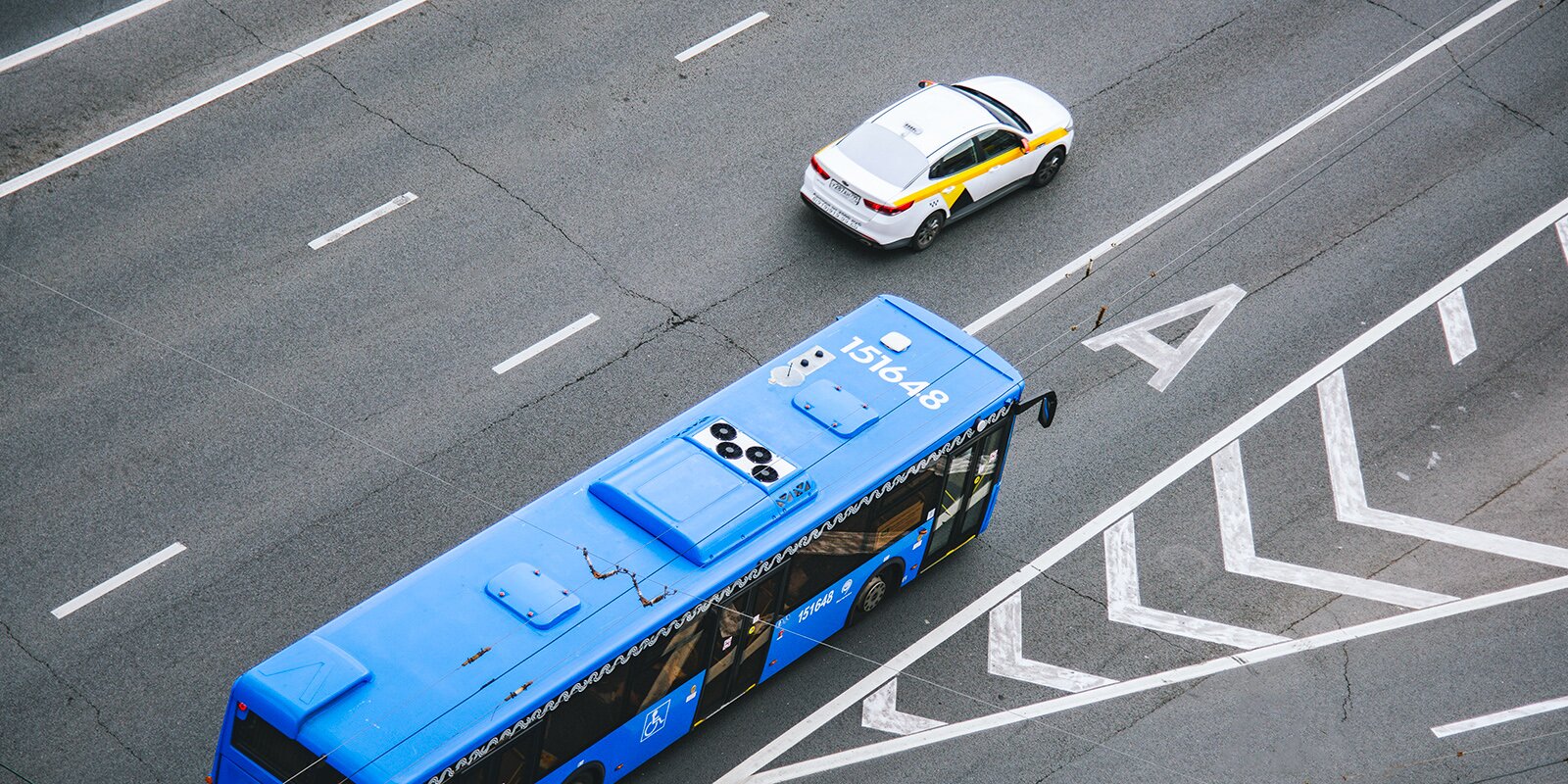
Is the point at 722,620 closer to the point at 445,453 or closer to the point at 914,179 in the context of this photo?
the point at 445,453

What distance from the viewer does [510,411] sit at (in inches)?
701

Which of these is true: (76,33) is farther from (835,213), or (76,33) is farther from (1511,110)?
(1511,110)

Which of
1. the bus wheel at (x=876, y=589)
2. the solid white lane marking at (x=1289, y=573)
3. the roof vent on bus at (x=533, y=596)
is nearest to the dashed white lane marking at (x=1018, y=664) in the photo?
the bus wheel at (x=876, y=589)

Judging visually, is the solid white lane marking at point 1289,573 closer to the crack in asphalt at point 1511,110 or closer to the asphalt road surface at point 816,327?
the asphalt road surface at point 816,327

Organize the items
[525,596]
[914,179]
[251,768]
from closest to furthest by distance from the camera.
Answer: [251,768]
[525,596]
[914,179]

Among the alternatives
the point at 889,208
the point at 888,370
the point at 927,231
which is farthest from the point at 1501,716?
the point at 889,208

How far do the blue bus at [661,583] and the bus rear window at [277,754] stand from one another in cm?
2

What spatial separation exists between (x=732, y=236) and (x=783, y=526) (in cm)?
716

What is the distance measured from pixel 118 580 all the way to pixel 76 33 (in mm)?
10199

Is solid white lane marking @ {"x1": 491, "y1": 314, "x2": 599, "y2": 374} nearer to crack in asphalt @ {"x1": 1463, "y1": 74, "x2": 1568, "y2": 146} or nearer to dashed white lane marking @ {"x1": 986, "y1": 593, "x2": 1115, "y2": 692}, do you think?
dashed white lane marking @ {"x1": 986, "y1": 593, "x2": 1115, "y2": 692}

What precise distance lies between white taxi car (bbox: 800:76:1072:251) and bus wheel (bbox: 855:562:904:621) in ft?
18.5

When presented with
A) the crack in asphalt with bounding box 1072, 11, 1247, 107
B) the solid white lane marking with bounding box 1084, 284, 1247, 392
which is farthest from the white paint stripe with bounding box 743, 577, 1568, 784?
the crack in asphalt with bounding box 1072, 11, 1247, 107

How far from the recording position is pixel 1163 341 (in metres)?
19.6

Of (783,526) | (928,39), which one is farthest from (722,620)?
(928,39)
